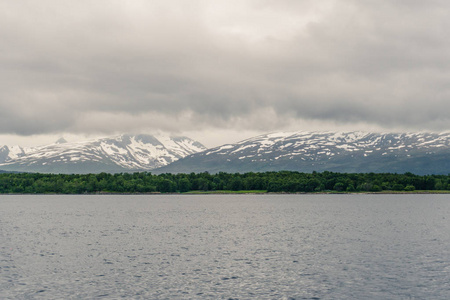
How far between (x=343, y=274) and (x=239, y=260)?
15.3 metres

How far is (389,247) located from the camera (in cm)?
7562

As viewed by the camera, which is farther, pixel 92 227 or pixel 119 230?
pixel 92 227

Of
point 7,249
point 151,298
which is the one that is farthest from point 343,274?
point 7,249

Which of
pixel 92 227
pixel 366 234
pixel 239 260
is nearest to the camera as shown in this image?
pixel 239 260

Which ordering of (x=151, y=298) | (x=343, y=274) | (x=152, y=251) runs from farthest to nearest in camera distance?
(x=152, y=251) → (x=343, y=274) → (x=151, y=298)

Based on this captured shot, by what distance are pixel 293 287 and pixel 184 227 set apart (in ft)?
225

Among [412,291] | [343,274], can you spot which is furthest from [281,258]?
[412,291]

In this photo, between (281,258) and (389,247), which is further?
(389,247)

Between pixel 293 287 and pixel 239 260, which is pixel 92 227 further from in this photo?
pixel 293 287

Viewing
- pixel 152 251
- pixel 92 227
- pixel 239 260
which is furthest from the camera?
pixel 92 227

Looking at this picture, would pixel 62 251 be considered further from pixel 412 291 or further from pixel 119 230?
pixel 412 291

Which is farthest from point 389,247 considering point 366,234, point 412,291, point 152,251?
point 152,251

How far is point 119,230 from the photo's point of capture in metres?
107

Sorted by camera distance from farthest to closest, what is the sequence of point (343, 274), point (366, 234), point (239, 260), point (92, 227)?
point (92, 227), point (366, 234), point (239, 260), point (343, 274)
